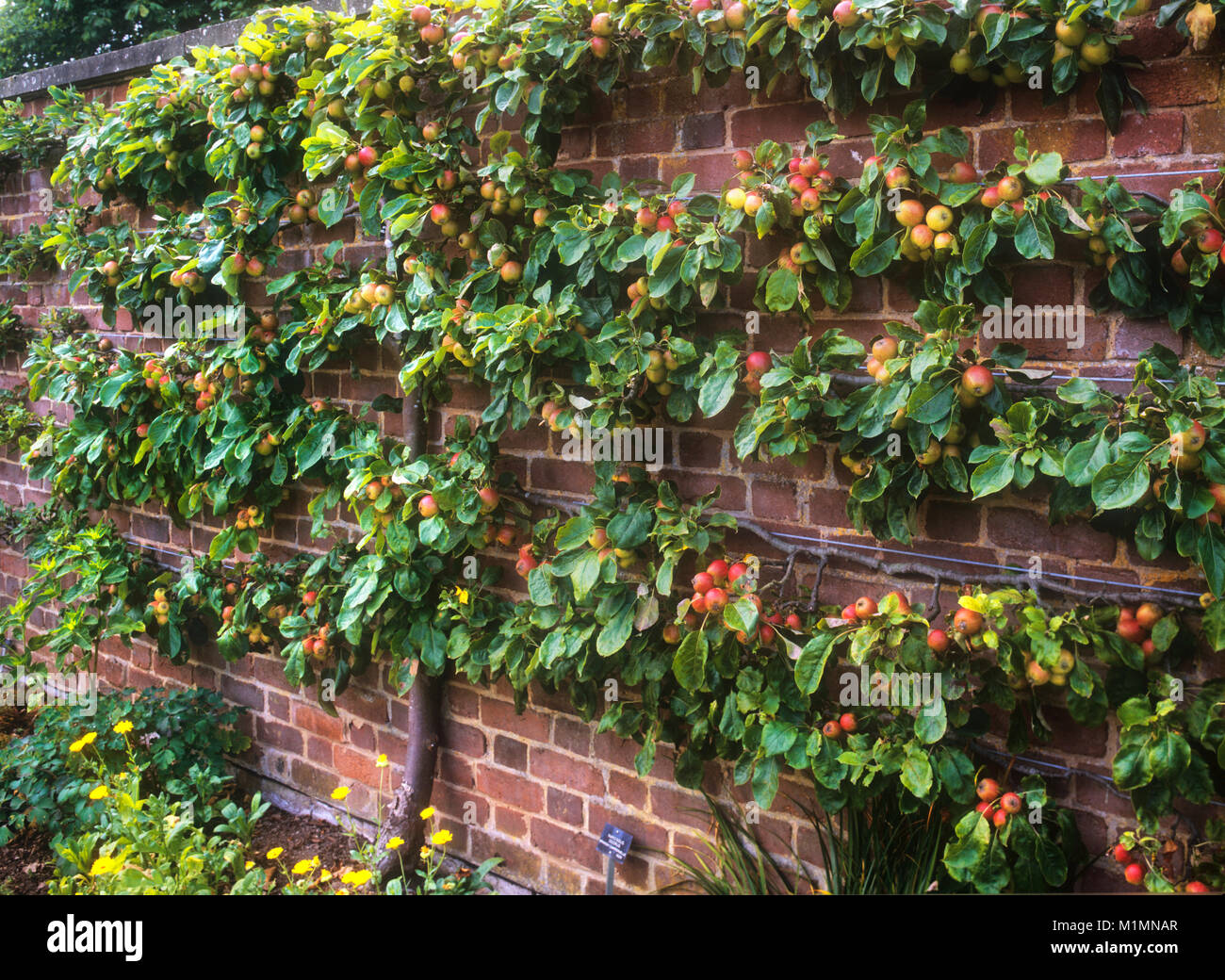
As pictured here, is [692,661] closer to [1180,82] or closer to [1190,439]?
[1190,439]

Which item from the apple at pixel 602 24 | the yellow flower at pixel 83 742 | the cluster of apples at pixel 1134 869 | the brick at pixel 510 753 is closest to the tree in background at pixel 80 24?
the yellow flower at pixel 83 742

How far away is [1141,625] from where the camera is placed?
1.69 metres

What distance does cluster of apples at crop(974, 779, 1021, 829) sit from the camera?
1727 mm

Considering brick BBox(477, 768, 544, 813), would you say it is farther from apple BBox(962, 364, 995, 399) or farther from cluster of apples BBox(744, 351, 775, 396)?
apple BBox(962, 364, 995, 399)

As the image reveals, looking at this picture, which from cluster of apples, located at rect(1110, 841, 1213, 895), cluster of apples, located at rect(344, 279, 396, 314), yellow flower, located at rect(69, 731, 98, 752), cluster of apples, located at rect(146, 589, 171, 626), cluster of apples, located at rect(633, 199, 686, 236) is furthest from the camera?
cluster of apples, located at rect(146, 589, 171, 626)

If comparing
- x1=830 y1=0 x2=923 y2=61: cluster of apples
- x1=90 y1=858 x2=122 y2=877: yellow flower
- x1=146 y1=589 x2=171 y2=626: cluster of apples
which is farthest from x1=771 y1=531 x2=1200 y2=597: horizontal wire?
x1=146 y1=589 x2=171 y2=626: cluster of apples

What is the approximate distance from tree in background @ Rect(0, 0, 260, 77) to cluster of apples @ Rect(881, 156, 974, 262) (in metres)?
10.4

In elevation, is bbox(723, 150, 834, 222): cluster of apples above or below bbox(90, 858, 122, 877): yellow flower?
above

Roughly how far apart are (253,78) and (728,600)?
6.94 feet

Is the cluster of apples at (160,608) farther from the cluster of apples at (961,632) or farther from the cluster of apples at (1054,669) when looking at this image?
the cluster of apples at (1054,669)

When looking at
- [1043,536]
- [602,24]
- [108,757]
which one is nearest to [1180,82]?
[1043,536]

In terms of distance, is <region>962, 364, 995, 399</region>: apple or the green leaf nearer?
<region>962, 364, 995, 399</region>: apple

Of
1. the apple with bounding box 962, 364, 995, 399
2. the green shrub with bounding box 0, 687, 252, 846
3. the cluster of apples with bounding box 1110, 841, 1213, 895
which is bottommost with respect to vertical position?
the green shrub with bounding box 0, 687, 252, 846

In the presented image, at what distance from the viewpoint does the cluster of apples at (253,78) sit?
8.91 ft
